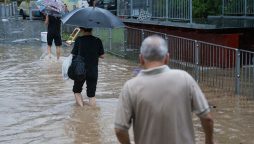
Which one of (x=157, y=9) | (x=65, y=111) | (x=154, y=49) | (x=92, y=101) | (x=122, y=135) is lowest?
(x=65, y=111)

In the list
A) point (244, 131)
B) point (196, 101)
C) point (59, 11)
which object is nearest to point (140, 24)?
point (59, 11)

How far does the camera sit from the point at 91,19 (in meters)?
9.62

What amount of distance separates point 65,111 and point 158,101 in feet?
18.4

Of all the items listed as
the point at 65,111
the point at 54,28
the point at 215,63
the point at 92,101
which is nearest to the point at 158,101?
the point at 65,111

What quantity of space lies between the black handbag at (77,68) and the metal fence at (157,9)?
6452 millimetres

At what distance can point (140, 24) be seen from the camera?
19.2 meters

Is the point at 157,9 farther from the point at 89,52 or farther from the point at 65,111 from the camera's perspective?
the point at 65,111

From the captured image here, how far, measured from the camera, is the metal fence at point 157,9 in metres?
16.2

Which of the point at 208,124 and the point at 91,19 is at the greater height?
the point at 91,19

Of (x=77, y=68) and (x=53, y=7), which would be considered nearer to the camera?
(x=77, y=68)

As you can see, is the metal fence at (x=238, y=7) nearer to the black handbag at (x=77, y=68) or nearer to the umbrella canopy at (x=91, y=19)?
the umbrella canopy at (x=91, y=19)

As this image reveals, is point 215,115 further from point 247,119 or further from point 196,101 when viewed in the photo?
point 196,101

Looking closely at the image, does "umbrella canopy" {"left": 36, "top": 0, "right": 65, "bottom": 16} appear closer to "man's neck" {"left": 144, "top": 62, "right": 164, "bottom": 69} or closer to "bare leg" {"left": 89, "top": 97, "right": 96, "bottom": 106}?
"bare leg" {"left": 89, "top": 97, "right": 96, "bottom": 106}

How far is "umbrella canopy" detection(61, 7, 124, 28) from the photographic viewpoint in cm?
955
